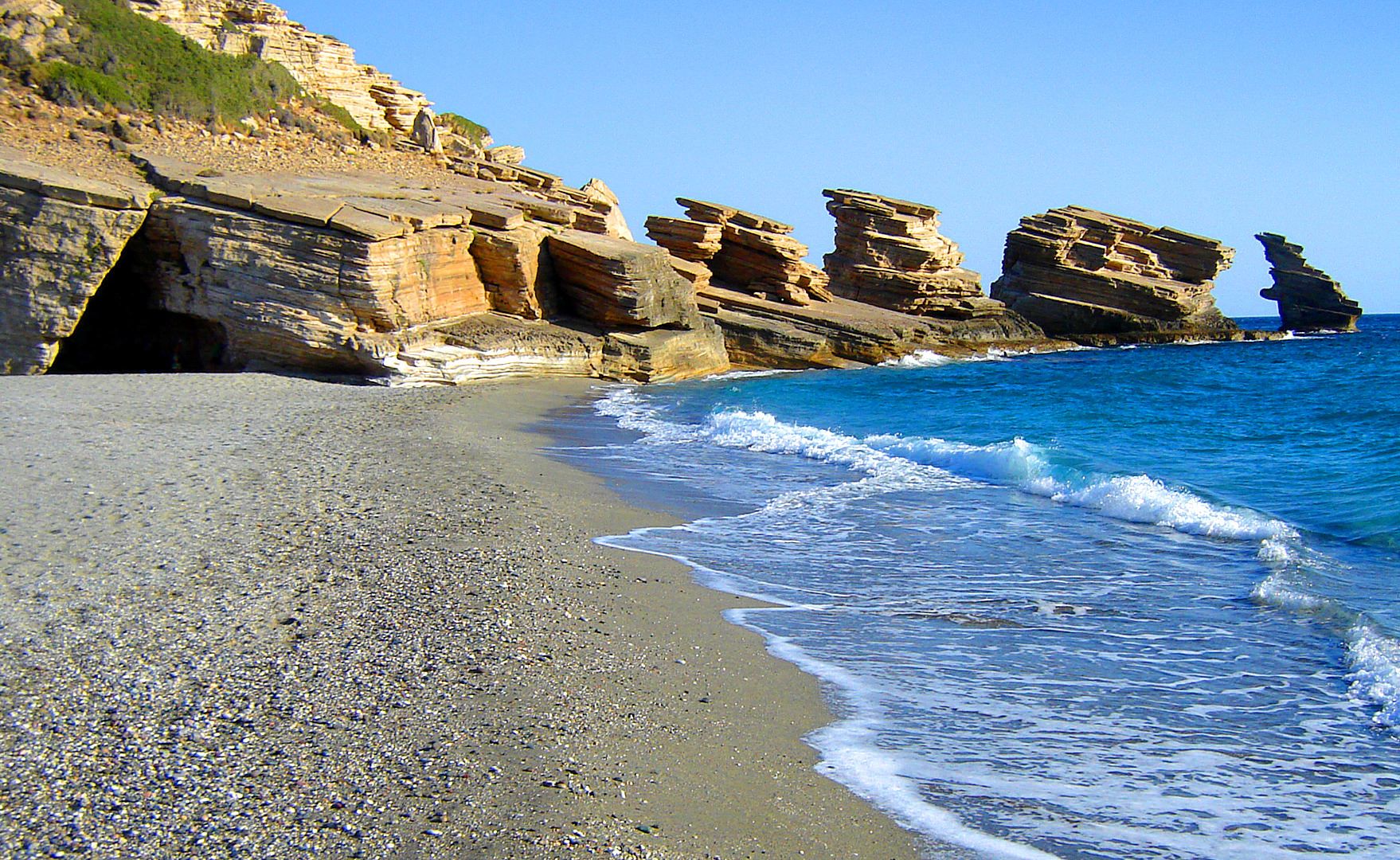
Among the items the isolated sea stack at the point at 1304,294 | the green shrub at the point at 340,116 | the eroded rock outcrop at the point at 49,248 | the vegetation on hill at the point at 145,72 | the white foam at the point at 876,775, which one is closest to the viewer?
the white foam at the point at 876,775

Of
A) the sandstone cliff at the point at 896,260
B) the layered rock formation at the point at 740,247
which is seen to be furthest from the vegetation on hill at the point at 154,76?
the sandstone cliff at the point at 896,260

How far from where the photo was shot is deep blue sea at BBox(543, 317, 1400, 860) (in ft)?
12.1

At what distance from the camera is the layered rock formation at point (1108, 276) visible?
39.2 m

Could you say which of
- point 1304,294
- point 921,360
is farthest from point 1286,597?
point 1304,294

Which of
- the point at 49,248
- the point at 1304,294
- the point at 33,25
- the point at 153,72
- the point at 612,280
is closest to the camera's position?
the point at 49,248

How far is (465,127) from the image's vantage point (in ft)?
112

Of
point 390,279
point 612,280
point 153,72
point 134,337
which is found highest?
point 153,72

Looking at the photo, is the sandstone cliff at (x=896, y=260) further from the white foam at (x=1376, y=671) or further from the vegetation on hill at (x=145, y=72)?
the white foam at (x=1376, y=671)

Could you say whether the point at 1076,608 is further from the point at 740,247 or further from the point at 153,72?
the point at 740,247

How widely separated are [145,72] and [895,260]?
2393cm

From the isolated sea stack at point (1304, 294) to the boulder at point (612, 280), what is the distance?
44070 millimetres

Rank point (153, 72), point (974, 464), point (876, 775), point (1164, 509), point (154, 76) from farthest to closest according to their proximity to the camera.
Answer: point (153, 72) < point (154, 76) < point (974, 464) < point (1164, 509) < point (876, 775)

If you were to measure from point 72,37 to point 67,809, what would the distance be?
2370cm

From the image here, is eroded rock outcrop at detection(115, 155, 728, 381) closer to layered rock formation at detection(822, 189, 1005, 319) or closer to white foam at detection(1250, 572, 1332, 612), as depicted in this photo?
white foam at detection(1250, 572, 1332, 612)
